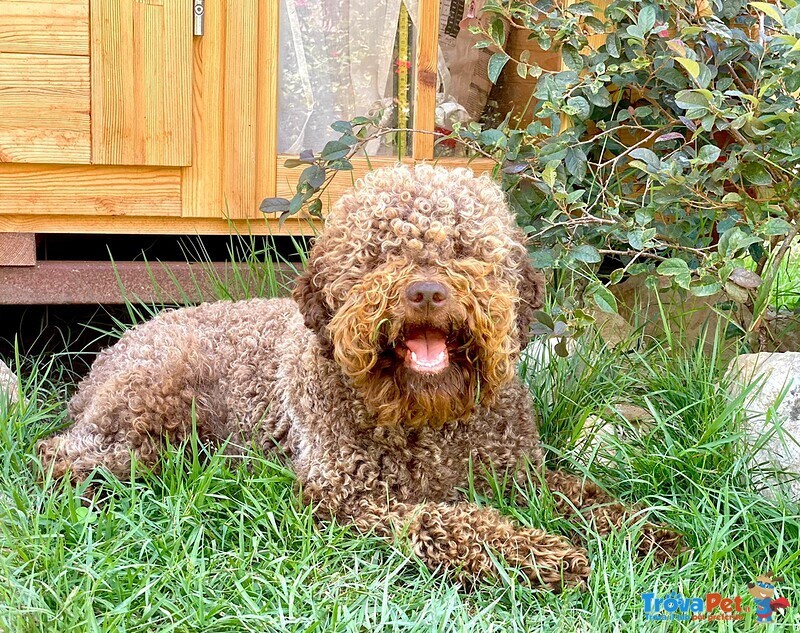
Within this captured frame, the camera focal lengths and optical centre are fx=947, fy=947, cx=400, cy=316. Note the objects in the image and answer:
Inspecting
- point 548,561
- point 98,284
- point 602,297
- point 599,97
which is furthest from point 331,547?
point 98,284

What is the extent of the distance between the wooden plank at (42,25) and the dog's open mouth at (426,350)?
2517 mm

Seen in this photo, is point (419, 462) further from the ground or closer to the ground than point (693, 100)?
closer to the ground

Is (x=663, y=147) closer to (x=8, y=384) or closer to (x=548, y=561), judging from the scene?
(x=548, y=561)

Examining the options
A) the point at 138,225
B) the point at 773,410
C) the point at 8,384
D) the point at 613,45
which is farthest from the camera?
the point at 138,225

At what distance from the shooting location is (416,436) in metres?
2.94

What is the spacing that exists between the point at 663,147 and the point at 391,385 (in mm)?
1852

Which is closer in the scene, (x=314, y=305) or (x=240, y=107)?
(x=314, y=305)

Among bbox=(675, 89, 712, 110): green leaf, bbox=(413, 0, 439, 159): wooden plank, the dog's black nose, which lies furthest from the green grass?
bbox=(413, 0, 439, 159): wooden plank

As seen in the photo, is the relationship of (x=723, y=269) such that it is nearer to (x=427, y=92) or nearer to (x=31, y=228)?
(x=427, y=92)

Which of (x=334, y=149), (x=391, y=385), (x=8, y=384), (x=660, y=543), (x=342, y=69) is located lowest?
(x=660, y=543)

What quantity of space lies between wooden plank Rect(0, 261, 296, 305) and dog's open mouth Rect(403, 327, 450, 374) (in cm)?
182

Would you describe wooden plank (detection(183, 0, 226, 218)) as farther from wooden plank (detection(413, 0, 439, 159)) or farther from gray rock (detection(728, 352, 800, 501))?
gray rock (detection(728, 352, 800, 501))

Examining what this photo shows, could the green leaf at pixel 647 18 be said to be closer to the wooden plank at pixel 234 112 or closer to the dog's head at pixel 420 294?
the dog's head at pixel 420 294

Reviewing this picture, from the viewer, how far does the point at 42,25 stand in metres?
4.18
